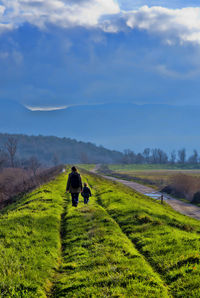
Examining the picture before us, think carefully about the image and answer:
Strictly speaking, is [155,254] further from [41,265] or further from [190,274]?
[41,265]

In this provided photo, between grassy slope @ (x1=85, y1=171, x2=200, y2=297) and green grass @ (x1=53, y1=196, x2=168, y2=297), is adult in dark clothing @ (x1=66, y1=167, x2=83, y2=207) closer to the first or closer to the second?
green grass @ (x1=53, y1=196, x2=168, y2=297)

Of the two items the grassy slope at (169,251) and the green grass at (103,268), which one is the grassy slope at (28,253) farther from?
the grassy slope at (169,251)

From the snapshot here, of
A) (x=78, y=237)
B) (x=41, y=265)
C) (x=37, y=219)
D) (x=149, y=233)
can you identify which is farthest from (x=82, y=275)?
(x=37, y=219)

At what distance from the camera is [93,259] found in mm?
10961

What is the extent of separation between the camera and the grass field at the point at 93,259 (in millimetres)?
8438

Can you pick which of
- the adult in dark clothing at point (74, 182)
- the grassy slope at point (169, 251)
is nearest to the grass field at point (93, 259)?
the grassy slope at point (169, 251)

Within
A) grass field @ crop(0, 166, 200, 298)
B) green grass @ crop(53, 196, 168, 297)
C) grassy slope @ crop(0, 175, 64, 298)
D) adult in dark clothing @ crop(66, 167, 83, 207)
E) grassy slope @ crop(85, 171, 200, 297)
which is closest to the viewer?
green grass @ crop(53, 196, 168, 297)

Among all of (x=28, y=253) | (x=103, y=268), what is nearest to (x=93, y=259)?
(x=103, y=268)

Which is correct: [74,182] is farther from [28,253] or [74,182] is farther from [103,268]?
[103,268]

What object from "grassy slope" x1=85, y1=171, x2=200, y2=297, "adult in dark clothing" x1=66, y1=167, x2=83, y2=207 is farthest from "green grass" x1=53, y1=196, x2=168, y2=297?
"adult in dark clothing" x1=66, y1=167, x2=83, y2=207

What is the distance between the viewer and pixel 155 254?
11.8 meters

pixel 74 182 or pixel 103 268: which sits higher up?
pixel 74 182

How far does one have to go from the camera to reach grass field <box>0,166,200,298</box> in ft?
27.7

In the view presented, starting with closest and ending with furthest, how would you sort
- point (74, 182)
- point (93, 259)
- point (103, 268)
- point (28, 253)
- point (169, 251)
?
point (103, 268), point (93, 259), point (28, 253), point (169, 251), point (74, 182)
